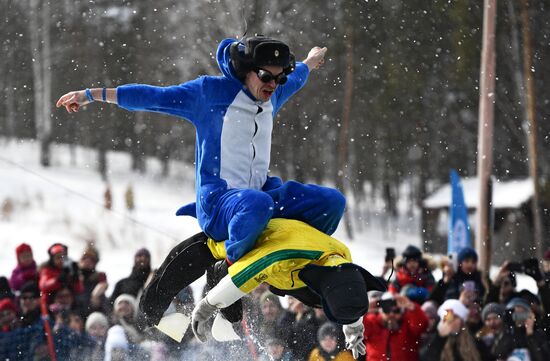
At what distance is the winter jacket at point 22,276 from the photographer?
8523 mm

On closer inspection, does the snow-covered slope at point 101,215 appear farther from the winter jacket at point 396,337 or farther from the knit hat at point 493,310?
the knit hat at point 493,310

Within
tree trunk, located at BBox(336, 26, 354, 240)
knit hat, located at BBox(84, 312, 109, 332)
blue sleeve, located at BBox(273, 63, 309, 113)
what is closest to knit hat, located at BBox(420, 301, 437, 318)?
knit hat, located at BBox(84, 312, 109, 332)

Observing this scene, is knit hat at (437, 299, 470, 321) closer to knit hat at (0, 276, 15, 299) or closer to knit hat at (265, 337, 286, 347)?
knit hat at (265, 337, 286, 347)

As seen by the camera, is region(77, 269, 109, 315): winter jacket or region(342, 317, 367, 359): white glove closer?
region(342, 317, 367, 359): white glove

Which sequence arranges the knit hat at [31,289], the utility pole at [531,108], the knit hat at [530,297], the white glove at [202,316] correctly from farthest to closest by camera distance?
1. the utility pole at [531,108]
2. the knit hat at [31,289]
3. the knit hat at [530,297]
4. the white glove at [202,316]

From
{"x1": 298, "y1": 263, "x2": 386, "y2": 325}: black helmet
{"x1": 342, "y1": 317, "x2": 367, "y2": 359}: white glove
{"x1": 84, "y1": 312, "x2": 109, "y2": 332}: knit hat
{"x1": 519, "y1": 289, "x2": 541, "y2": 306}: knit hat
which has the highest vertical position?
{"x1": 298, "y1": 263, "x2": 386, "y2": 325}: black helmet

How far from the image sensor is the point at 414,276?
26.3 feet

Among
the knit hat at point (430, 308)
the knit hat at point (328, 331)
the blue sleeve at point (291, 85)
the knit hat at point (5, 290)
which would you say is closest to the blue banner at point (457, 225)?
the knit hat at point (430, 308)

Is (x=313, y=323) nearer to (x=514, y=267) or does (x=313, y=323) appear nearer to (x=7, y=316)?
(x=514, y=267)

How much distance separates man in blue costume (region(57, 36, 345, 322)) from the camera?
4.75 m

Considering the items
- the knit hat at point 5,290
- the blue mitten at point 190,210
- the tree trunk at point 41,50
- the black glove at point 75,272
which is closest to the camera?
the blue mitten at point 190,210

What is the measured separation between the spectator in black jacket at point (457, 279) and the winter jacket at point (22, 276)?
3.60 metres

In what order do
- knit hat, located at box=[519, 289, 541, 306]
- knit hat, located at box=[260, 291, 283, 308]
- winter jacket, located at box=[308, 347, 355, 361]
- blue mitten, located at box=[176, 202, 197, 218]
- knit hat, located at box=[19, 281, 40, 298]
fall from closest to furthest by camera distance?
blue mitten, located at box=[176, 202, 197, 218]
winter jacket, located at box=[308, 347, 355, 361]
knit hat, located at box=[519, 289, 541, 306]
knit hat, located at box=[260, 291, 283, 308]
knit hat, located at box=[19, 281, 40, 298]

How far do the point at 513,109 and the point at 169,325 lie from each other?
18508 millimetres
